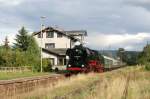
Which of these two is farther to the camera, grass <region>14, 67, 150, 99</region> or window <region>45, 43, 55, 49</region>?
window <region>45, 43, 55, 49</region>

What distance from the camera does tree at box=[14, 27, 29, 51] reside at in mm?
82688

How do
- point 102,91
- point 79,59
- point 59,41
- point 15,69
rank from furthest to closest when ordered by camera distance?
point 59,41 < point 15,69 < point 79,59 < point 102,91

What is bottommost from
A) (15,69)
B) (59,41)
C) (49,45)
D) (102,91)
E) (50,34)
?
A: (102,91)

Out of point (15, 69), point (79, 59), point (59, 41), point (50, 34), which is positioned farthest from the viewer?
point (59, 41)

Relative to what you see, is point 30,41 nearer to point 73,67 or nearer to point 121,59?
point 73,67

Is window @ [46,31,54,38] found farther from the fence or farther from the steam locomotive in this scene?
the steam locomotive

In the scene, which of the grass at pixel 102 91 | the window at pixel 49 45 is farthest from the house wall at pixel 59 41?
the grass at pixel 102 91

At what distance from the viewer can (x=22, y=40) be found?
83.1 meters

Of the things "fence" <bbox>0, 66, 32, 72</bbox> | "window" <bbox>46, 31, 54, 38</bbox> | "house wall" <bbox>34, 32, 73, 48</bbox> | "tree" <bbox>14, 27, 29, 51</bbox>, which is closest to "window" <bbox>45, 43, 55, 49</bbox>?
"house wall" <bbox>34, 32, 73, 48</bbox>

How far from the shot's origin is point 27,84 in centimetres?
2895

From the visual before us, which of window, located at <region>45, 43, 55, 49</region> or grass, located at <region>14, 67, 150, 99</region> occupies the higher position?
window, located at <region>45, 43, 55, 49</region>

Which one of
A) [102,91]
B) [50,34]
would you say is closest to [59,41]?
[50,34]

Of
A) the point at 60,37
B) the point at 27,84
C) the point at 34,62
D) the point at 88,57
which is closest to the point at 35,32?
the point at 60,37

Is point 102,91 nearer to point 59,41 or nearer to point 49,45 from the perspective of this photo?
point 59,41
